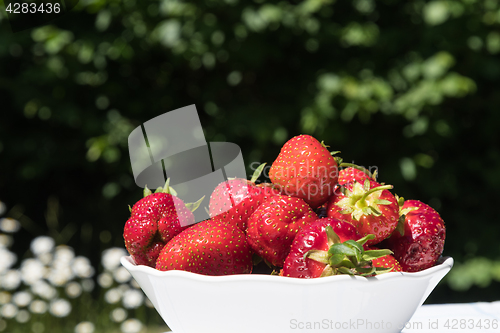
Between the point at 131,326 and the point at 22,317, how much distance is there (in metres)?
0.44

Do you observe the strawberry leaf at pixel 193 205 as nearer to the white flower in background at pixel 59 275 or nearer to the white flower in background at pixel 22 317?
the white flower in background at pixel 59 275

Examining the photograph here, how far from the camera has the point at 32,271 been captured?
1.83 m

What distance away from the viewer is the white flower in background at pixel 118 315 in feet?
5.87

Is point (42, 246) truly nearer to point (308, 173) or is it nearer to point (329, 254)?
point (308, 173)

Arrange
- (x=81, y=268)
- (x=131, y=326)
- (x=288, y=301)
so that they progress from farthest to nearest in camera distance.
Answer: (x=81, y=268) → (x=131, y=326) → (x=288, y=301)

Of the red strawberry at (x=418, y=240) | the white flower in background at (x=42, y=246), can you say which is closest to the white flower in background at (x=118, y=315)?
the white flower in background at (x=42, y=246)

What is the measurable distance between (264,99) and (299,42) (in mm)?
260

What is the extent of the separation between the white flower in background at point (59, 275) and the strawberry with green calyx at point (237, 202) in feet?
4.16

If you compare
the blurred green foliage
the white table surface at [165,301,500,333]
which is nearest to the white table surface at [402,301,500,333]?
the white table surface at [165,301,500,333]

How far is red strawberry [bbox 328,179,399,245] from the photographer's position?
2.16ft

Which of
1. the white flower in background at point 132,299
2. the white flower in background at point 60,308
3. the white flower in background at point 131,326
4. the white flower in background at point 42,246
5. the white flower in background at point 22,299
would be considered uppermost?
the white flower in background at point 42,246

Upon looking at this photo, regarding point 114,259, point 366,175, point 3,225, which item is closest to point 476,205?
point 366,175

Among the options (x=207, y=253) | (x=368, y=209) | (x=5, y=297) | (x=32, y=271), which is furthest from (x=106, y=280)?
(x=368, y=209)

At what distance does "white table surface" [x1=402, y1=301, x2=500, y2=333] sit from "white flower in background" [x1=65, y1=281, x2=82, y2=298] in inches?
54.4
